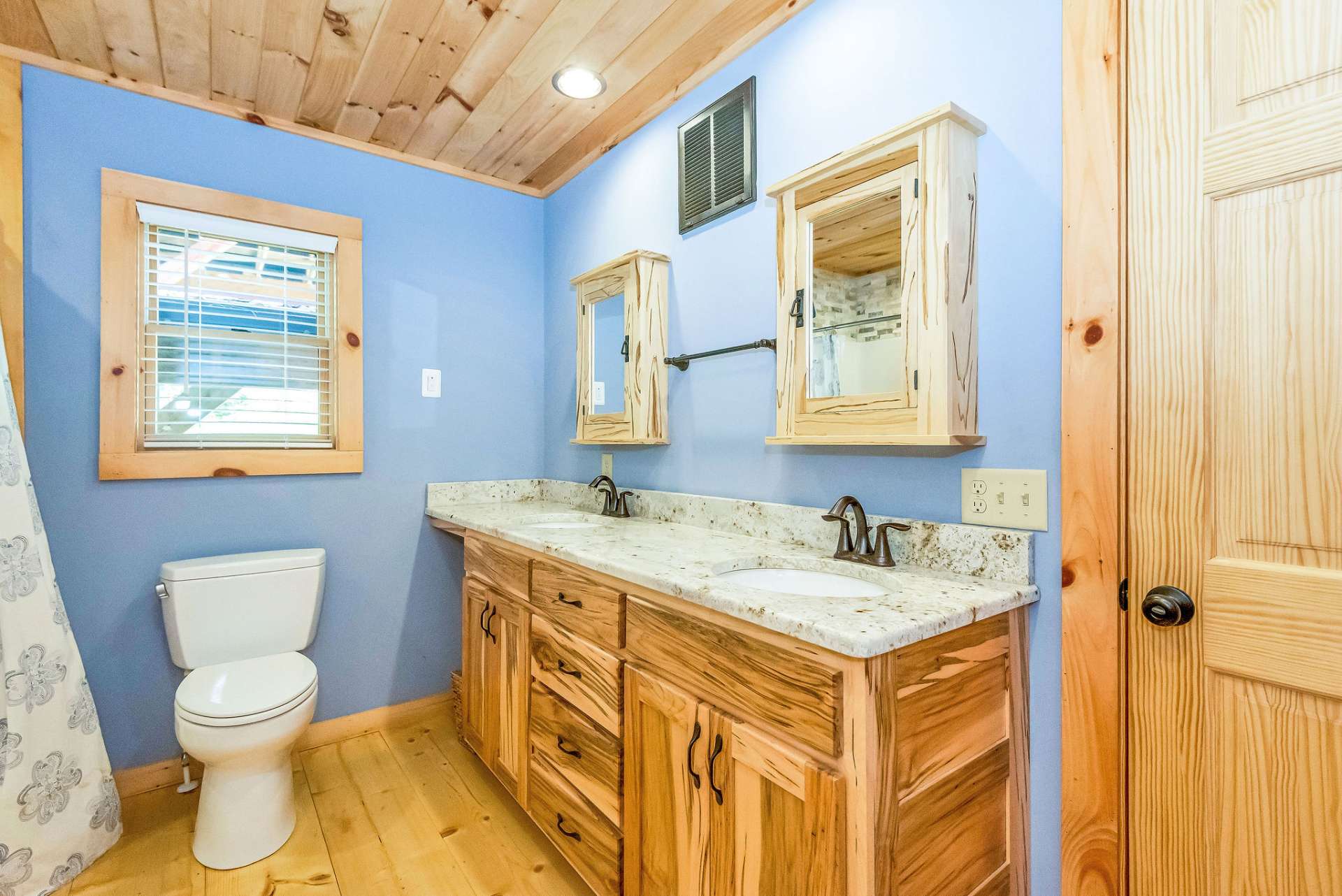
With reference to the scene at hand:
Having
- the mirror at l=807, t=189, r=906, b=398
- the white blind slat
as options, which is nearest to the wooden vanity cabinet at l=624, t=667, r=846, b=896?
the mirror at l=807, t=189, r=906, b=398

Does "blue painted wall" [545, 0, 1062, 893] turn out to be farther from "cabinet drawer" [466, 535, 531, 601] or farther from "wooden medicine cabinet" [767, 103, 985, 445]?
"cabinet drawer" [466, 535, 531, 601]

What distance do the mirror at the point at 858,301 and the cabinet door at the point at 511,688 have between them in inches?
41.6

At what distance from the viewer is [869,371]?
4.49 feet

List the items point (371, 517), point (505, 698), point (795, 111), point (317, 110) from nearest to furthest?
1. point (795, 111)
2. point (505, 698)
3. point (317, 110)
4. point (371, 517)

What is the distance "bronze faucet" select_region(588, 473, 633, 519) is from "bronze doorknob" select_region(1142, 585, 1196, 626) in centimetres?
150

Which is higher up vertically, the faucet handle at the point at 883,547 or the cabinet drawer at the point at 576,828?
the faucet handle at the point at 883,547

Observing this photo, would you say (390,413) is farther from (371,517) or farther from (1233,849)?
(1233,849)

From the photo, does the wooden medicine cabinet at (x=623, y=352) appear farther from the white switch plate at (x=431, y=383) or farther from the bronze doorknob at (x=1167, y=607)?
the bronze doorknob at (x=1167, y=607)

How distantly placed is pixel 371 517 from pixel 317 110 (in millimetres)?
1494

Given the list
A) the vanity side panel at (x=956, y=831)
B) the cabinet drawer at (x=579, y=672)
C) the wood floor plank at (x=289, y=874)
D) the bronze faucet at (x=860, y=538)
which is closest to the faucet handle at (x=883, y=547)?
the bronze faucet at (x=860, y=538)

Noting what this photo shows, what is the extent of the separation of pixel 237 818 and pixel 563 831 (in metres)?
0.93

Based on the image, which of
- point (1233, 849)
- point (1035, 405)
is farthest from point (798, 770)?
point (1035, 405)

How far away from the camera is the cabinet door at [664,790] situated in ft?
3.72

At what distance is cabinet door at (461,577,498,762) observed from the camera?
1927 mm
